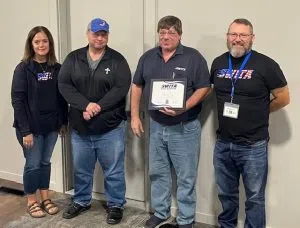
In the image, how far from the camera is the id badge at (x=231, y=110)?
234cm

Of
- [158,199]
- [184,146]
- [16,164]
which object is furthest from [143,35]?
[16,164]

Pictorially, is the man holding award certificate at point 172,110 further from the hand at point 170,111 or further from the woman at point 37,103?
the woman at point 37,103

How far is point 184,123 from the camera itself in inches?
103

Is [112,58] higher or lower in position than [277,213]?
higher

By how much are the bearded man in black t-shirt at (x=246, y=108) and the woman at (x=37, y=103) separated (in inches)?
48.1

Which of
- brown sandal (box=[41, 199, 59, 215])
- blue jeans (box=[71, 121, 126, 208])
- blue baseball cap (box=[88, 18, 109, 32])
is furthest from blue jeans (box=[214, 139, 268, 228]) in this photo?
brown sandal (box=[41, 199, 59, 215])

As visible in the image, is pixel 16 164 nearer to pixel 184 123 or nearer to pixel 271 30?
pixel 184 123

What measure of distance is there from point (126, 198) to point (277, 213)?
126 centimetres

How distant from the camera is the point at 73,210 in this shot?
3076mm

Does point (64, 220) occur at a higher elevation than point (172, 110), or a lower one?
lower

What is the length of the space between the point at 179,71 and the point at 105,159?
91 cm

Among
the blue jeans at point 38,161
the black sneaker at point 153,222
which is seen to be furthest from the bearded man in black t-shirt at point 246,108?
the blue jeans at point 38,161

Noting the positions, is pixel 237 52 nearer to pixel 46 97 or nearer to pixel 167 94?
pixel 167 94

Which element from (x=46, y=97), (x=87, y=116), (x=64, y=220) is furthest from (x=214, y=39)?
(x=64, y=220)
